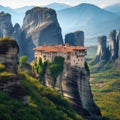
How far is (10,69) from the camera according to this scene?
88.2 metres

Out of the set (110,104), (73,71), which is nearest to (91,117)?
(73,71)

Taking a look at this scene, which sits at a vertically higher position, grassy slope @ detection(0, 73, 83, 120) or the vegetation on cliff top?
the vegetation on cliff top

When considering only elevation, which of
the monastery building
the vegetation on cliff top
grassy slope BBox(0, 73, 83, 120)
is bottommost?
grassy slope BBox(0, 73, 83, 120)

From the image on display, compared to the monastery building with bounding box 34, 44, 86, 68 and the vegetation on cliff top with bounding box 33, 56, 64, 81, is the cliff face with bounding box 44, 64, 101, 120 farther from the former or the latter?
the monastery building with bounding box 34, 44, 86, 68

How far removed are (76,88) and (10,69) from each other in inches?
1137

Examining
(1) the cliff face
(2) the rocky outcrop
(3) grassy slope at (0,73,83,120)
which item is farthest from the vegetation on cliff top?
(2) the rocky outcrop

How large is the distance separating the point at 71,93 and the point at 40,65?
12.4 m

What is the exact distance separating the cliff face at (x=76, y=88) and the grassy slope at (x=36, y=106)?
9.87 meters

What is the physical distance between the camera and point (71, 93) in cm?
11294

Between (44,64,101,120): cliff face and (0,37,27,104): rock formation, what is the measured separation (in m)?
25.7

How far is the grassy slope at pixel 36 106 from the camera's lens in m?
76.8

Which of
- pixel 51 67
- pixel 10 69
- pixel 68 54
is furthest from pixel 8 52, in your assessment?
pixel 68 54

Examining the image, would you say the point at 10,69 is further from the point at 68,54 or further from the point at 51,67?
the point at 68,54

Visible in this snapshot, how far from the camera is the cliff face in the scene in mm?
112062
